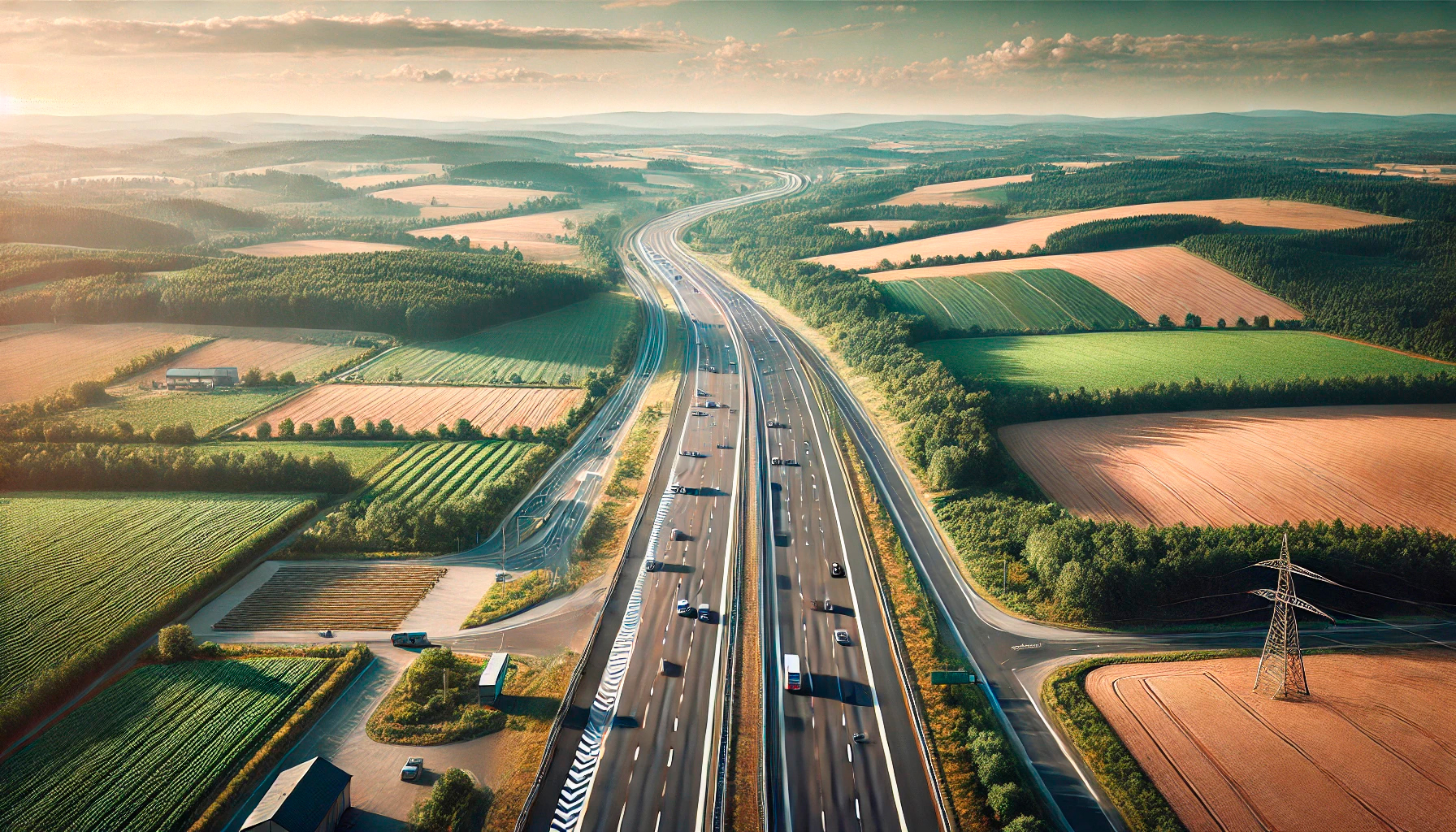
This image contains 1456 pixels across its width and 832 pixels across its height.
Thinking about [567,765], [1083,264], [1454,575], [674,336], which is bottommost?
[567,765]

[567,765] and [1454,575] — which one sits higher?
[1454,575]

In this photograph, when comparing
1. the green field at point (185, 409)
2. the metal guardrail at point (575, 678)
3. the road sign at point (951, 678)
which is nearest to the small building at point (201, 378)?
the green field at point (185, 409)

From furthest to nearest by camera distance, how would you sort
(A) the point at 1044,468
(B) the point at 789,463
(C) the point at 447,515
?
(B) the point at 789,463, (A) the point at 1044,468, (C) the point at 447,515

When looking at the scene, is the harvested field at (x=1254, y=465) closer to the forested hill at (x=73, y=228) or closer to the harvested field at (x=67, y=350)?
the harvested field at (x=67, y=350)

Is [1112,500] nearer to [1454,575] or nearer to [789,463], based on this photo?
[1454,575]

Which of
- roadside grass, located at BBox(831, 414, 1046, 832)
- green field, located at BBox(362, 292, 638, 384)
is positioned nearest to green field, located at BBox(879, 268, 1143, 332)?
green field, located at BBox(362, 292, 638, 384)

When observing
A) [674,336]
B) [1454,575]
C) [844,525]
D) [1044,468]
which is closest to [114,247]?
[674,336]
